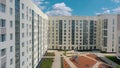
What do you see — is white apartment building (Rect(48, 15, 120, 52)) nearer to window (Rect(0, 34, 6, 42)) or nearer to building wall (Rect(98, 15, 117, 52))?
building wall (Rect(98, 15, 117, 52))

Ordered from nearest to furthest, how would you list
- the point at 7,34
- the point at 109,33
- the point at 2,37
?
1. the point at 2,37
2. the point at 7,34
3. the point at 109,33

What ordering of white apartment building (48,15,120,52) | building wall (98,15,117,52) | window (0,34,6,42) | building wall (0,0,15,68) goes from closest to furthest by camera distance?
window (0,34,6,42)
building wall (0,0,15,68)
building wall (98,15,117,52)
white apartment building (48,15,120,52)

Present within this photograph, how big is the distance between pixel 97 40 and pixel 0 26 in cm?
7725

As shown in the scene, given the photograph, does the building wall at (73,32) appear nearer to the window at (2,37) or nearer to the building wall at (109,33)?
the building wall at (109,33)

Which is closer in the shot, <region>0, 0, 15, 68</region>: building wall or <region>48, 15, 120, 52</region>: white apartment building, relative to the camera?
<region>0, 0, 15, 68</region>: building wall

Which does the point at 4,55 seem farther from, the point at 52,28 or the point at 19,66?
the point at 52,28

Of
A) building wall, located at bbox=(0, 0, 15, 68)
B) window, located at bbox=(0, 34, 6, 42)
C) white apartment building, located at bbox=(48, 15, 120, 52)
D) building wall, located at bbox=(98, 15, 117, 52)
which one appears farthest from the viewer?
white apartment building, located at bbox=(48, 15, 120, 52)

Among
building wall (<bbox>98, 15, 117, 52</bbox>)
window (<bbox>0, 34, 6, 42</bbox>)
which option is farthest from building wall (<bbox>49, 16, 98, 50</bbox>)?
window (<bbox>0, 34, 6, 42</bbox>)

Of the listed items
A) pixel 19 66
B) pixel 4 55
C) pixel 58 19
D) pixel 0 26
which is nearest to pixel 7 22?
pixel 0 26

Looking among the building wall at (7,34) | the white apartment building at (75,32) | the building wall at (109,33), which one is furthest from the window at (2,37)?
the white apartment building at (75,32)

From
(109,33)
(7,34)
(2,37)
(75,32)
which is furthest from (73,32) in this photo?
(2,37)

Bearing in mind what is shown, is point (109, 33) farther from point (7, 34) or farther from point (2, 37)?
point (2, 37)

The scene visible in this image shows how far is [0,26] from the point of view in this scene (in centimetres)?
2234

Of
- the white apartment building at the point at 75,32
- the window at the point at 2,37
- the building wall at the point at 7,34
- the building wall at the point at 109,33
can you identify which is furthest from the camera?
the white apartment building at the point at 75,32
